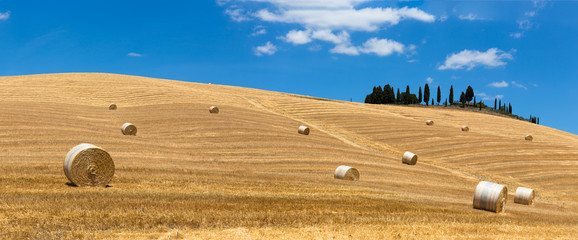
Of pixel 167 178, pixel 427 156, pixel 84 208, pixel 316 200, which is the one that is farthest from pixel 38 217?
pixel 427 156

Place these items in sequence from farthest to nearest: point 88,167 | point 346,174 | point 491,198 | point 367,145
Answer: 1. point 367,145
2. point 346,174
3. point 491,198
4. point 88,167

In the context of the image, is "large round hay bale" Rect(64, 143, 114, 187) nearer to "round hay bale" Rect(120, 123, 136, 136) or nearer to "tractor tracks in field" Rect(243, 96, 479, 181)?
"round hay bale" Rect(120, 123, 136, 136)

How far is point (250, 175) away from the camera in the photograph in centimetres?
2120

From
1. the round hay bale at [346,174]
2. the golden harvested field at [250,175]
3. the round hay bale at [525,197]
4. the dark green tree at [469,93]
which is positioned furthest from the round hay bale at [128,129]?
the dark green tree at [469,93]

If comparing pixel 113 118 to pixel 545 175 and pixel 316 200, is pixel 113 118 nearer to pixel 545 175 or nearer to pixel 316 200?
pixel 316 200

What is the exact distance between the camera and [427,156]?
37.0m

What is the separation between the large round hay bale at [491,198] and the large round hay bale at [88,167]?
544 inches

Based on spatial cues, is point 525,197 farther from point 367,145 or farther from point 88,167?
point 88,167

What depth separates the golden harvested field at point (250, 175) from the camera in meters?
11.3

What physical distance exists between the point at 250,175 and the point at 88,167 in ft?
25.7

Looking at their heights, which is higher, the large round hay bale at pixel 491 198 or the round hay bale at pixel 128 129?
the round hay bale at pixel 128 129

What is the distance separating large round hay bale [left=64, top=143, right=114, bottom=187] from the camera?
49.6 ft

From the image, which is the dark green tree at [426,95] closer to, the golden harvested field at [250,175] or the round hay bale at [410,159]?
the golden harvested field at [250,175]

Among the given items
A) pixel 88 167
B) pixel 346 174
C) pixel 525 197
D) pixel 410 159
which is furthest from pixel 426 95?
pixel 88 167
